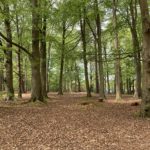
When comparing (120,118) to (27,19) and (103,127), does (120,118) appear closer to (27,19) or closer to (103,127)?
(103,127)

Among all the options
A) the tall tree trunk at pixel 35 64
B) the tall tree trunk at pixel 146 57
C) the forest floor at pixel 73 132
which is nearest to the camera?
the forest floor at pixel 73 132

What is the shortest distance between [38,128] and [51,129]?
1.62 feet

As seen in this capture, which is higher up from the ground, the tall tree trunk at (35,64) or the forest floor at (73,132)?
the tall tree trunk at (35,64)

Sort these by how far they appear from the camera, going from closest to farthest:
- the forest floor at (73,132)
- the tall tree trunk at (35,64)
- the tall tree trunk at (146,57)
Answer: the forest floor at (73,132), the tall tree trunk at (146,57), the tall tree trunk at (35,64)

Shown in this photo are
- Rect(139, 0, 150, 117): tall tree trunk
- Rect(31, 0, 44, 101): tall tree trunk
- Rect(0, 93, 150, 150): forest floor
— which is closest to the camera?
Rect(0, 93, 150, 150): forest floor

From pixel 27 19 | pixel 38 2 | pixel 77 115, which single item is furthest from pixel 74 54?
pixel 27 19

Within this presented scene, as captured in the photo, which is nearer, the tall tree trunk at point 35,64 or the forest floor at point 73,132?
the forest floor at point 73,132

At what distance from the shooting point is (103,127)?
39.2 feet

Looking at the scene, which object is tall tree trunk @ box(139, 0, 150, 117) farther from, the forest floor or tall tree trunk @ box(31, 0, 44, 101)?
tall tree trunk @ box(31, 0, 44, 101)

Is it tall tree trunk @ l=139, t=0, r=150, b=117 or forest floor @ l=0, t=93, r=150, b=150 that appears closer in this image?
forest floor @ l=0, t=93, r=150, b=150

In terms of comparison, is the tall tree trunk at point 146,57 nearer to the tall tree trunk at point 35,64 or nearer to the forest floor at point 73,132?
the forest floor at point 73,132

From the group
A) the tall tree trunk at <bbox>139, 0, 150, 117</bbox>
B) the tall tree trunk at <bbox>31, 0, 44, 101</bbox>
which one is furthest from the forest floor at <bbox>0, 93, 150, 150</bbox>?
the tall tree trunk at <bbox>31, 0, 44, 101</bbox>

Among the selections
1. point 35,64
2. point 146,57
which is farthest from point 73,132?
point 35,64

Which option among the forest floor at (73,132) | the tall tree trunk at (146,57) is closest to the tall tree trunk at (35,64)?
the forest floor at (73,132)
